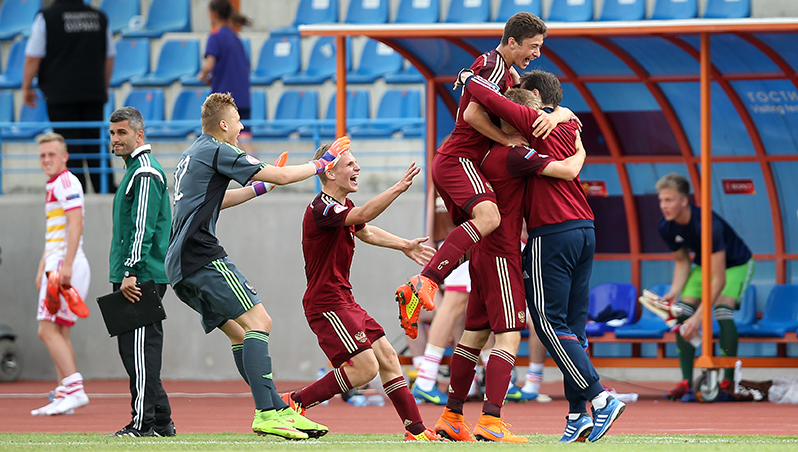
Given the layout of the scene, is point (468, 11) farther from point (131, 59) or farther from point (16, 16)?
point (16, 16)

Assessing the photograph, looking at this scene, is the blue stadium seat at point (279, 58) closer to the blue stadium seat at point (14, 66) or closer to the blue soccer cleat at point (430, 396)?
the blue stadium seat at point (14, 66)

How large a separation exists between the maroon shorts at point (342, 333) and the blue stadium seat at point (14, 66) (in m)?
10.6

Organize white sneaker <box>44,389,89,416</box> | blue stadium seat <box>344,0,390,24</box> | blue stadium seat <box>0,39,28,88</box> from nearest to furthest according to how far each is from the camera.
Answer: white sneaker <box>44,389,89,416</box>, blue stadium seat <box>0,39,28,88</box>, blue stadium seat <box>344,0,390,24</box>

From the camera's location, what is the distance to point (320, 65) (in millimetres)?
15258

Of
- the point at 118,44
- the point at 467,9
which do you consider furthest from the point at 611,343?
the point at 118,44

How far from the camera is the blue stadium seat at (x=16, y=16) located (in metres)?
16.4

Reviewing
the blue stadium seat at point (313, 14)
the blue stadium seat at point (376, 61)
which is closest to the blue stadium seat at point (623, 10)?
the blue stadium seat at point (376, 61)

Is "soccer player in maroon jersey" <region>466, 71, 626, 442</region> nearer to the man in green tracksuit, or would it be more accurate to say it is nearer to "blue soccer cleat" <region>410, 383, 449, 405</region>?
the man in green tracksuit

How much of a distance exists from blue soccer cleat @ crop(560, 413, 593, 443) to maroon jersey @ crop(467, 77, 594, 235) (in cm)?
108

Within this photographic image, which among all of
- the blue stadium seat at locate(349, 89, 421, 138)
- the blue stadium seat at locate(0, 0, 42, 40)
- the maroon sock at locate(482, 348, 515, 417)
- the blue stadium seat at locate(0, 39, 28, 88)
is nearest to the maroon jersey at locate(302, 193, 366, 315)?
the maroon sock at locate(482, 348, 515, 417)

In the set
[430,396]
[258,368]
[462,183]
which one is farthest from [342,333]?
[430,396]

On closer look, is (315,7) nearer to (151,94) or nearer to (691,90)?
(151,94)

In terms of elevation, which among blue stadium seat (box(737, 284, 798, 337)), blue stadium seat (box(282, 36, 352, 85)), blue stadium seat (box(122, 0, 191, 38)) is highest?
blue stadium seat (box(122, 0, 191, 38))

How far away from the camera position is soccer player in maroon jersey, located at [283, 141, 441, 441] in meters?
6.21
